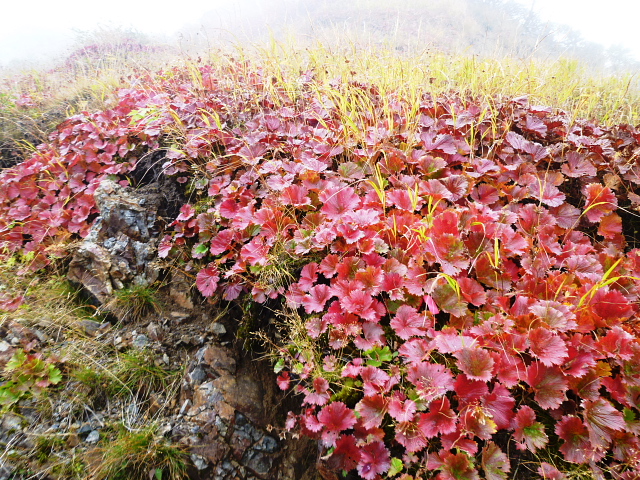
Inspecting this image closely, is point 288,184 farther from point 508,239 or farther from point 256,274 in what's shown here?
point 508,239

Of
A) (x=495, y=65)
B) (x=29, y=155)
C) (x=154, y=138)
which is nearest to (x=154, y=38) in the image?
(x=29, y=155)

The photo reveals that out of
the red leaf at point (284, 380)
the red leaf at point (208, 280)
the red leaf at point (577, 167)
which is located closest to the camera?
the red leaf at point (284, 380)

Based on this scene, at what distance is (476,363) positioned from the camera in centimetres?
121

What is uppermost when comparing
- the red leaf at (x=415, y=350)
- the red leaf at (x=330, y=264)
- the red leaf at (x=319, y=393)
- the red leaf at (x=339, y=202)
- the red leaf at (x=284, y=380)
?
the red leaf at (x=339, y=202)

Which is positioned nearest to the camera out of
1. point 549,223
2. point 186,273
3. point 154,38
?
point 549,223

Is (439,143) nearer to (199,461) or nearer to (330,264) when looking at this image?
(330,264)

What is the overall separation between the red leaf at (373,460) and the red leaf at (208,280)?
123 centimetres

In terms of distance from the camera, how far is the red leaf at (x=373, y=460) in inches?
47.0

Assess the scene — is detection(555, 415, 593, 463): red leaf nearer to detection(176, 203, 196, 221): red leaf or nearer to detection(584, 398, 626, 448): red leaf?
detection(584, 398, 626, 448): red leaf

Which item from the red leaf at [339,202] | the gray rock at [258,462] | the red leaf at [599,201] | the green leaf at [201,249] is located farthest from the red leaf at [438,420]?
the green leaf at [201,249]

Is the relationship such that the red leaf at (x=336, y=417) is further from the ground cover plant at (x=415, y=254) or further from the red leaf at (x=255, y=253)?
the red leaf at (x=255, y=253)

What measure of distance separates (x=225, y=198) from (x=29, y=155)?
326cm

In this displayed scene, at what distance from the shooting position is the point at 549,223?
1822mm

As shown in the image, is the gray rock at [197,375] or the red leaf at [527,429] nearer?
the red leaf at [527,429]
